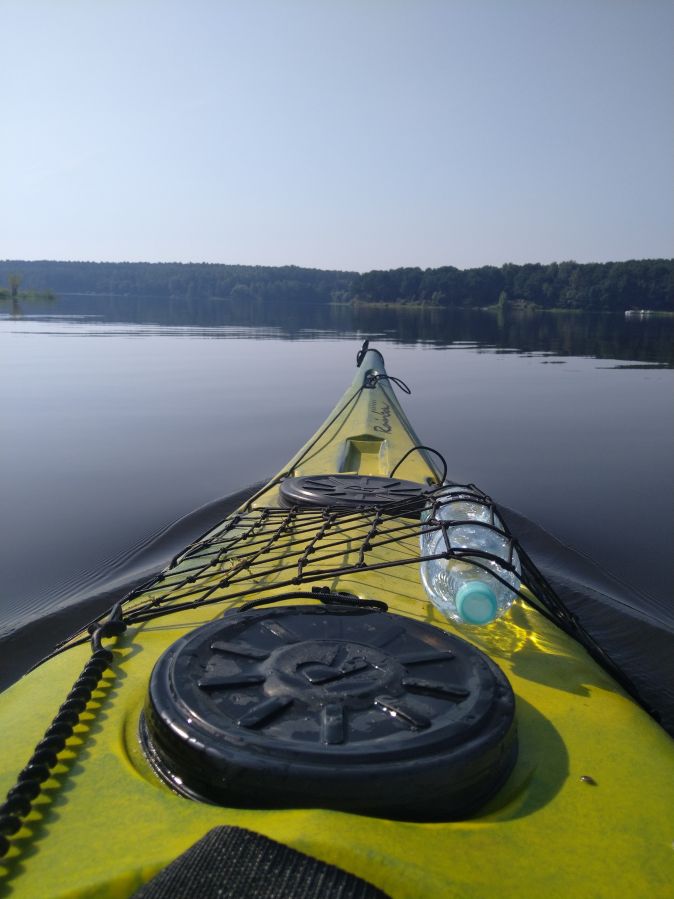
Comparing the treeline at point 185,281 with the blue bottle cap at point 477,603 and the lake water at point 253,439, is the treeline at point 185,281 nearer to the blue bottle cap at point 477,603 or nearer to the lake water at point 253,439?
the lake water at point 253,439

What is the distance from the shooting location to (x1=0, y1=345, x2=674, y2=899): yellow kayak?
3.78 ft

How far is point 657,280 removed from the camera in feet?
200

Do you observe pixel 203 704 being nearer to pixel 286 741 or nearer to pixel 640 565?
pixel 286 741

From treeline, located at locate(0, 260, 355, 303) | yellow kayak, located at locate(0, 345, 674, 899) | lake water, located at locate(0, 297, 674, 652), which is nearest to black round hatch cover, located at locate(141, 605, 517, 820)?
yellow kayak, located at locate(0, 345, 674, 899)

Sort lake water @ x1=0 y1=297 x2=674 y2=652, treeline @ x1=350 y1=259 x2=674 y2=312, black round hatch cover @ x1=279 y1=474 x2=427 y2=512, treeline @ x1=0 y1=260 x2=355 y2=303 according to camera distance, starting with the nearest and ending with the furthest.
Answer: black round hatch cover @ x1=279 y1=474 x2=427 y2=512
lake water @ x1=0 y1=297 x2=674 y2=652
treeline @ x1=350 y1=259 x2=674 y2=312
treeline @ x1=0 y1=260 x2=355 y2=303

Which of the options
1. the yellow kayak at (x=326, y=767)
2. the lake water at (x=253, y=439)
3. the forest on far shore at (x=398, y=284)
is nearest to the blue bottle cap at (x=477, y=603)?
the yellow kayak at (x=326, y=767)

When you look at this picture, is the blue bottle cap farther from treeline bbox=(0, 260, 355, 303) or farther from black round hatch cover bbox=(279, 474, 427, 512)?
treeline bbox=(0, 260, 355, 303)

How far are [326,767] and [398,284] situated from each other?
71.1 meters

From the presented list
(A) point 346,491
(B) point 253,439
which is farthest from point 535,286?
(A) point 346,491

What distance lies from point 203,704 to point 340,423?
16.4 ft

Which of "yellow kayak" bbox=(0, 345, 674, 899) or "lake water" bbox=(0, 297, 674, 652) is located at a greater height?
"yellow kayak" bbox=(0, 345, 674, 899)

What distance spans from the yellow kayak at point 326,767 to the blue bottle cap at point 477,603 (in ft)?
0.56

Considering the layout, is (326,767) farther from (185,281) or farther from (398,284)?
(185,281)

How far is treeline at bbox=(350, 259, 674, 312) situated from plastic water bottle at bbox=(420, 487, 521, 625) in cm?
6176
